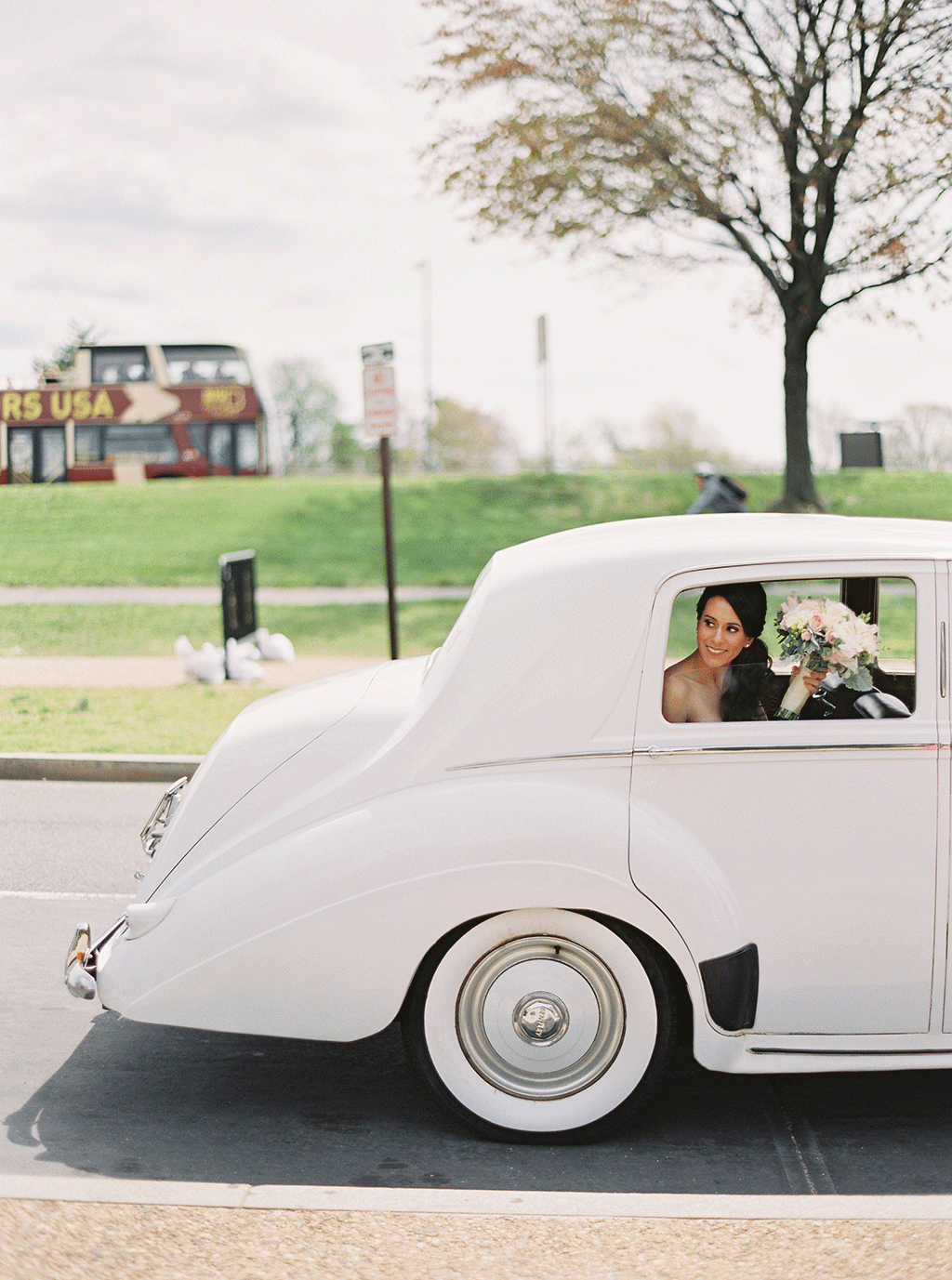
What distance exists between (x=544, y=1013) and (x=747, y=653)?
119cm

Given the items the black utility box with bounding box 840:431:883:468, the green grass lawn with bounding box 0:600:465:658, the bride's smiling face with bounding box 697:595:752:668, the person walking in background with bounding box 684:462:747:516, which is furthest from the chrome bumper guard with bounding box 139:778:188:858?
the black utility box with bounding box 840:431:883:468

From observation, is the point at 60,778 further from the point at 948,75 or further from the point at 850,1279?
the point at 948,75

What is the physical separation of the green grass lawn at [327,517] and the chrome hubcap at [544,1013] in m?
19.0

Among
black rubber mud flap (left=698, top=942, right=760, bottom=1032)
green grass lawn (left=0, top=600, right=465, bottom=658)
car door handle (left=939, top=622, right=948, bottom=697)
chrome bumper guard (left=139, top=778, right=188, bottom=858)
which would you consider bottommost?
green grass lawn (left=0, top=600, right=465, bottom=658)

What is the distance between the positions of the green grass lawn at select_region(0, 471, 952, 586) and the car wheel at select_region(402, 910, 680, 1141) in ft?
62.4

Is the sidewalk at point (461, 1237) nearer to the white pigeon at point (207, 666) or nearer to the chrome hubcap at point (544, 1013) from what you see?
the chrome hubcap at point (544, 1013)

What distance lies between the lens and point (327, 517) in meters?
29.1

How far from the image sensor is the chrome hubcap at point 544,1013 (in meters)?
3.56

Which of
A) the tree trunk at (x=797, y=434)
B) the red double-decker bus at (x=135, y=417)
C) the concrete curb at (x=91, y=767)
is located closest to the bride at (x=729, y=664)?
the concrete curb at (x=91, y=767)

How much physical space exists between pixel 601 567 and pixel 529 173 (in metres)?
21.2

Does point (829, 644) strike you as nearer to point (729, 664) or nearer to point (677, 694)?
point (729, 664)

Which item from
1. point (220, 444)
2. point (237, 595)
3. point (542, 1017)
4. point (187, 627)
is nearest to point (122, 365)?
point (220, 444)

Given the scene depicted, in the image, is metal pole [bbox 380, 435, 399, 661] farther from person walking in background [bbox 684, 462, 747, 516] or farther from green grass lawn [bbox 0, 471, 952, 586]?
green grass lawn [bbox 0, 471, 952, 586]

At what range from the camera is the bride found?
3709 mm
